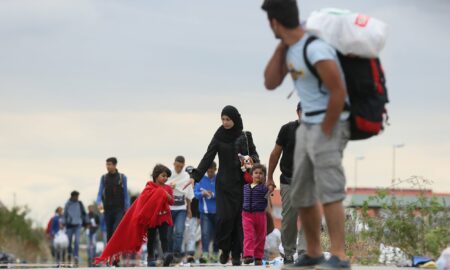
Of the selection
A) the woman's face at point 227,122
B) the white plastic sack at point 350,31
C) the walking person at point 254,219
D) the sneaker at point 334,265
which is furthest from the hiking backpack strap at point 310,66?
the walking person at point 254,219

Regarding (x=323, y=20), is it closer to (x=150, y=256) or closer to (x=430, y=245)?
(x=430, y=245)

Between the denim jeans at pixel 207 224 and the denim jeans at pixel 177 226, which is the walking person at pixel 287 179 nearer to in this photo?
the denim jeans at pixel 177 226

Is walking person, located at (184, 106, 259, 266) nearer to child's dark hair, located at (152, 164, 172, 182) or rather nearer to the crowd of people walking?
the crowd of people walking

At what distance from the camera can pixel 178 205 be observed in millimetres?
22531

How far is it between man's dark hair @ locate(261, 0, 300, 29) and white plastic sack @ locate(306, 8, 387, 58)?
0.40 ft

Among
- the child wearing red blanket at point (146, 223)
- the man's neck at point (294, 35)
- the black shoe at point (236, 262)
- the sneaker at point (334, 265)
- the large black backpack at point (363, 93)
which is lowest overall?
the sneaker at point (334, 265)

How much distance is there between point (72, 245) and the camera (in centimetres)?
3319

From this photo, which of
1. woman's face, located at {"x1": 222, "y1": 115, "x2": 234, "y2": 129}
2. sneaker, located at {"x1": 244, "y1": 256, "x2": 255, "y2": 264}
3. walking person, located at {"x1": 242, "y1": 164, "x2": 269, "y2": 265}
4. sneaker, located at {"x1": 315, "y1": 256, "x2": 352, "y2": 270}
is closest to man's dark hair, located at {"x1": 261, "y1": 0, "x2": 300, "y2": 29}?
sneaker, located at {"x1": 315, "y1": 256, "x2": 352, "y2": 270}

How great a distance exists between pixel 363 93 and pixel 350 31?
1.54ft

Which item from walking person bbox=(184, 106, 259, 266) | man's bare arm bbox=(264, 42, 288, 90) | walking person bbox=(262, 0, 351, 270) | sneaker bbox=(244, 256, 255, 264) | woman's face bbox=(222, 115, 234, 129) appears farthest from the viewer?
sneaker bbox=(244, 256, 255, 264)

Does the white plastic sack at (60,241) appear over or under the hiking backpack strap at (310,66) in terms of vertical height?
under

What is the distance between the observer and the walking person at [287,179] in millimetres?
16656

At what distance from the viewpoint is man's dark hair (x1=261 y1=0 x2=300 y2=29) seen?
9914mm

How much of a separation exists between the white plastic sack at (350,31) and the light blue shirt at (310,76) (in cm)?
8
